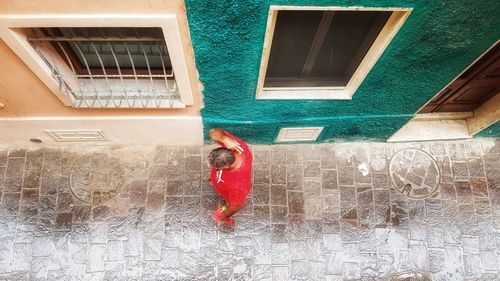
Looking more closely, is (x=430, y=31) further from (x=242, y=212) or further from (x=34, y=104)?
(x=34, y=104)

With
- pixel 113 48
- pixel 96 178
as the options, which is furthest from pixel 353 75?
pixel 96 178

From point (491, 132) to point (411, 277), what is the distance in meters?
2.45

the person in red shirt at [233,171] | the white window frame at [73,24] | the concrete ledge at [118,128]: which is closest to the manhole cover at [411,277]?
the person in red shirt at [233,171]

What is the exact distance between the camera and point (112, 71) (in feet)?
14.3

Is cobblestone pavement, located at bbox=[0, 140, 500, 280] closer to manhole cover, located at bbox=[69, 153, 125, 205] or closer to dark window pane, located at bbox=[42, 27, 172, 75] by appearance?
manhole cover, located at bbox=[69, 153, 125, 205]

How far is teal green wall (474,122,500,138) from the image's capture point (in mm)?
5555

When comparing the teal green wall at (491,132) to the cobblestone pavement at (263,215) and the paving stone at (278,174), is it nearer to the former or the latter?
the cobblestone pavement at (263,215)

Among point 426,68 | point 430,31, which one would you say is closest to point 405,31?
point 430,31

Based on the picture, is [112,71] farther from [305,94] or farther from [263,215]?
[263,215]

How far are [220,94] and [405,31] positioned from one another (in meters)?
2.00

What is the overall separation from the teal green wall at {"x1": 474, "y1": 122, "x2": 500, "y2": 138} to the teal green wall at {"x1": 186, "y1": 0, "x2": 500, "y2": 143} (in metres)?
1.39

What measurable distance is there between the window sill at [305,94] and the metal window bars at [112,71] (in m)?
1.02

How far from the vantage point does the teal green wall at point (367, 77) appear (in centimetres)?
325

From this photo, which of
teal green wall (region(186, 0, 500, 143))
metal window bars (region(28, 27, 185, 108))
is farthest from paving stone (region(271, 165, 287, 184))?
metal window bars (region(28, 27, 185, 108))
